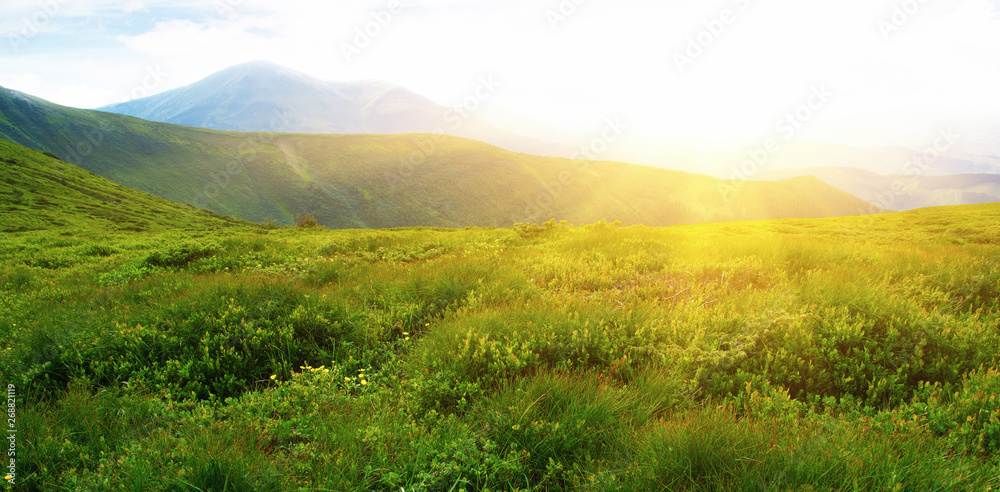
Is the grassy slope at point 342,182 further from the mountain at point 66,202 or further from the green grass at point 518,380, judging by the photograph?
the green grass at point 518,380

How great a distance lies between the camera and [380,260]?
10.1m

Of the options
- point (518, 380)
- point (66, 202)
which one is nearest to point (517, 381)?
point (518, 380)

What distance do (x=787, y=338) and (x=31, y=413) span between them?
24.8ft

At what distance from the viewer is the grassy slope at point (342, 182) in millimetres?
148250

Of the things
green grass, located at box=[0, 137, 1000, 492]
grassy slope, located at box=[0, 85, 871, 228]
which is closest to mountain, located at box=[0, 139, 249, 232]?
grassy slope, located at box=[0, 85, 871, 228]

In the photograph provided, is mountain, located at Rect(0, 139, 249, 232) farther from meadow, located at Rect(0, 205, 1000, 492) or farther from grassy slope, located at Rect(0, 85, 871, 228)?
meadow, located at Rect(0, 205, 1000, 492)

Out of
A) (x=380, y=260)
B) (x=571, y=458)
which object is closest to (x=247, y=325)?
(x=571, y=458)

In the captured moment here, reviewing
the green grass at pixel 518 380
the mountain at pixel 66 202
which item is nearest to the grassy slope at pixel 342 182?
the mountain at pixel 66 202

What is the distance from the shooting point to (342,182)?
180 meters

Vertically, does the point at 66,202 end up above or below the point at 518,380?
below

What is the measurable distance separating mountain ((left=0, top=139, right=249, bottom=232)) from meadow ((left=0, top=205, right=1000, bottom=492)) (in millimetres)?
56733

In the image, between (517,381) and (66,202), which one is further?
(66,202)

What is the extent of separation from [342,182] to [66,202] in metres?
116

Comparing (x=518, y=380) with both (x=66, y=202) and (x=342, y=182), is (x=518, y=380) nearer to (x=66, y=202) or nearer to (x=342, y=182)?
(x=66, y=202)
